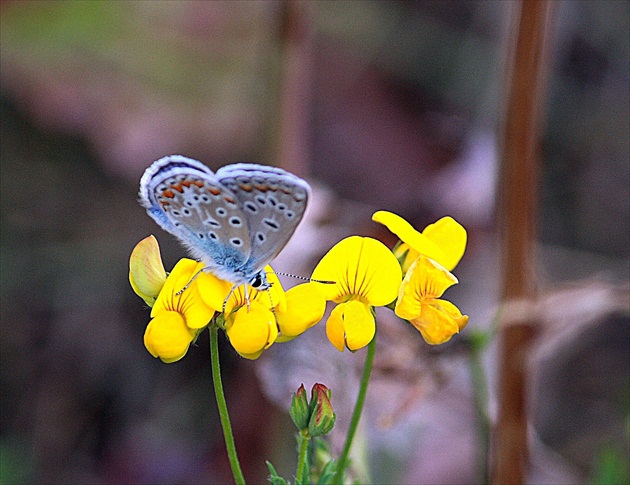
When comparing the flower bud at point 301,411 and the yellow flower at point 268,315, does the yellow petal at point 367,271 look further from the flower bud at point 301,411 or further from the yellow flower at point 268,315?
the flower bud at point 301,411

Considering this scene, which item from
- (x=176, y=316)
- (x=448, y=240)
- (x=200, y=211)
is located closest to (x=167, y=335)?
(x=176, y=316)

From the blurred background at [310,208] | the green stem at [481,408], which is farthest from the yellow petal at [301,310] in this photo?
the green stem at [481,408]

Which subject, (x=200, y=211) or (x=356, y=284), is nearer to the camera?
(x=200, y=211)

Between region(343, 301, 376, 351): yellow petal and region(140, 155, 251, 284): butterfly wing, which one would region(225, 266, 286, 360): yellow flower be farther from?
region(343, 301, 376, 351): yellow petal

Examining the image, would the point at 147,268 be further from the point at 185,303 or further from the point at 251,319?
Answer: the point at 251,319

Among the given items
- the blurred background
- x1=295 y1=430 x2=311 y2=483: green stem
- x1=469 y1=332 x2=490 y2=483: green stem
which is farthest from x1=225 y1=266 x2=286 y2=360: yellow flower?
x1=469 y1=332 x2=490 y2=483: green stem

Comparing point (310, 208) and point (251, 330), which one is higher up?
point (251, 330)
